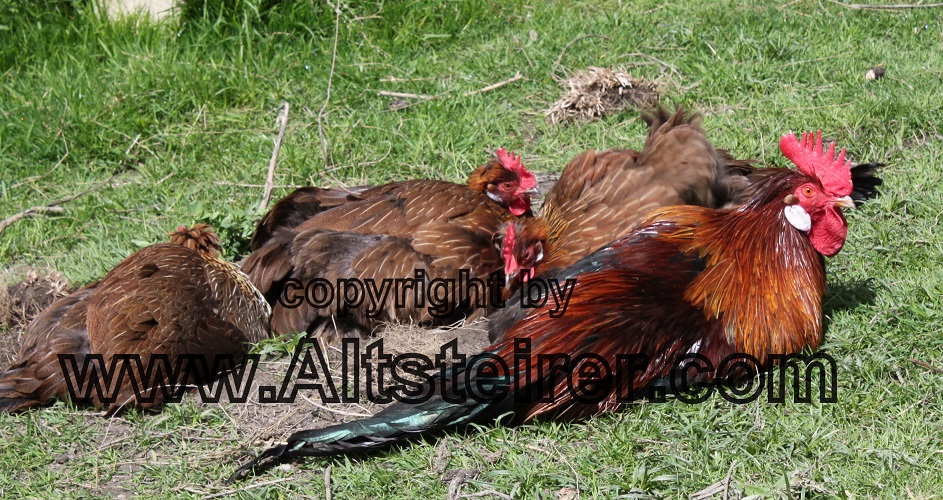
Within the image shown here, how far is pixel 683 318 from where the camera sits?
402 cm

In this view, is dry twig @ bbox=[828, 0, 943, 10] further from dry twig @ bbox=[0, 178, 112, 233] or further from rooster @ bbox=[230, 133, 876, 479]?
dry twig @ bbox=[0, 178, 112, 233]

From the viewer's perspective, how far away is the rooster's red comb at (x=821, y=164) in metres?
3.91

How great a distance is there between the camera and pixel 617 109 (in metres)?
6.37

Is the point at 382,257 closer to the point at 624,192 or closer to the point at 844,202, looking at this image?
the point at 624,192

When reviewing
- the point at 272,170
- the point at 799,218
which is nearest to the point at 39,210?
the point at 272,170

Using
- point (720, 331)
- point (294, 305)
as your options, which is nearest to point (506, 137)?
point (294, 305)

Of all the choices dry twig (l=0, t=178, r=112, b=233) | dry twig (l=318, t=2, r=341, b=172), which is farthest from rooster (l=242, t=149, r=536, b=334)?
dry twig (l=0, t=178, r=112, b=233)

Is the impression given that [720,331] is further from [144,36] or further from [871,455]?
[144,36]

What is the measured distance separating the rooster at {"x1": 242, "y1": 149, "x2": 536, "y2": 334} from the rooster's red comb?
5.12 ft

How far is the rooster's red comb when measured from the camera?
391 cm

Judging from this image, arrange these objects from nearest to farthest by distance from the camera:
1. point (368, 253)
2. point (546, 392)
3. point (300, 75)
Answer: point (546, 392), point (368, 253), point (300, 75)

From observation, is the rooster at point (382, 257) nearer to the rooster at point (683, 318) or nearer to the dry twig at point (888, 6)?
the rooster at point (683, 318)

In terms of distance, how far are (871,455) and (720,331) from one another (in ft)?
2.61

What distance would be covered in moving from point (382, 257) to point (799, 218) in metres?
2.07
